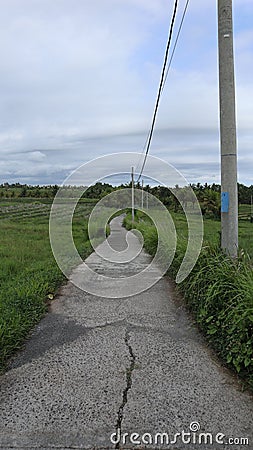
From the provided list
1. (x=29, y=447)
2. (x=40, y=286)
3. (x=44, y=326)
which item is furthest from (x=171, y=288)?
(x=29, y=447)

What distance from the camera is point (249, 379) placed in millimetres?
3309

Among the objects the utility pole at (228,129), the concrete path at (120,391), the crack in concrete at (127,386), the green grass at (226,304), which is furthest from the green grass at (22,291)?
the utility pole at (228,129)

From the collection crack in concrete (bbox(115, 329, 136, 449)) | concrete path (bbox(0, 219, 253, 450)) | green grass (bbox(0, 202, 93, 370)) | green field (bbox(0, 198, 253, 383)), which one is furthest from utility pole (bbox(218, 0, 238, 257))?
green grass (bbox(0, 202, 93, 370))

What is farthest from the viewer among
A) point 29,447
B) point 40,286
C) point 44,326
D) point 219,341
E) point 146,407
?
point 40,286

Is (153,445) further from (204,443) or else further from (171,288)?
(171,288)

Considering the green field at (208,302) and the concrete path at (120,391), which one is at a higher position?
the green field at (208,302)

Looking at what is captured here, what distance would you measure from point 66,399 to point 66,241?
7279 millimetres

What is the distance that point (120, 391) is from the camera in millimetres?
3256

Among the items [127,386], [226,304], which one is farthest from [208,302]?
[127,386]

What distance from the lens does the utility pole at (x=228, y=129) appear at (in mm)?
5340

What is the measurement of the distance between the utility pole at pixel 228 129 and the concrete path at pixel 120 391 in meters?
1.31

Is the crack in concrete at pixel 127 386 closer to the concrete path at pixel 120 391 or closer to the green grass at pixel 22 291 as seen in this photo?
the concrete path at pixel 120 391

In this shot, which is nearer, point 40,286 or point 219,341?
point 219,341

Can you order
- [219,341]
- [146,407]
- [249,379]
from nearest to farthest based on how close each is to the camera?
[146,407] < [249,379] < [219,341]
